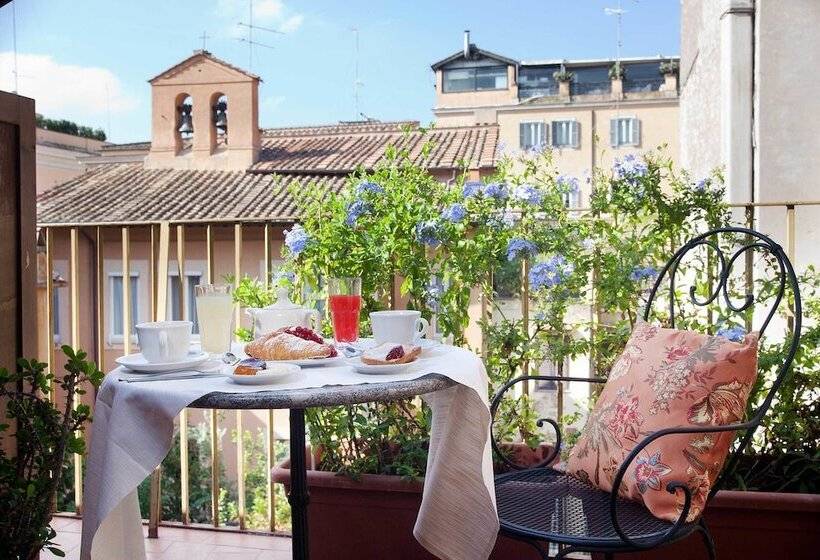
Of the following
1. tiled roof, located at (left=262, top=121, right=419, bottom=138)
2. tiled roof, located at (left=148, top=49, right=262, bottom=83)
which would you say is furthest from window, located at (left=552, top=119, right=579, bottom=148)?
tiled roof, located at (left=148, top=49, right=262, bottom=83)

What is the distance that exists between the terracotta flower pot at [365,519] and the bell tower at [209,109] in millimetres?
13467

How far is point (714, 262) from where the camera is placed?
89.2 inches

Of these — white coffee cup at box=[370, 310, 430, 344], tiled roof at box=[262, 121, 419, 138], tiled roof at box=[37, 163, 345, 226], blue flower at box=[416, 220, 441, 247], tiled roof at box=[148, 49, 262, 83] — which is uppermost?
tiled roof at box=[148, 49, 262, 83]

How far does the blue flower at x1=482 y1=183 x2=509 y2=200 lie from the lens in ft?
7.61

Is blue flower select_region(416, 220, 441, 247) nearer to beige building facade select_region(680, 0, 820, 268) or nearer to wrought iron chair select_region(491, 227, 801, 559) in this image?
wrought iron chair select_region(491, 227, 801, 559)

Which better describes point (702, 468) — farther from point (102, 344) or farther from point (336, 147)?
→ point (336, 147)

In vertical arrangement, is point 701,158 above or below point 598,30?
below

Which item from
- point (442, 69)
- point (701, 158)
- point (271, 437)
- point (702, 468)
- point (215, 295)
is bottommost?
point (271, 437)

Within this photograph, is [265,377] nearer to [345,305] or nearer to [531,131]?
[345,305]

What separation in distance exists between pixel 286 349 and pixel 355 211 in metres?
0.91

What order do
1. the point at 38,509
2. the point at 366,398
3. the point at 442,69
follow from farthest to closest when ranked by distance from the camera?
1. the point at 442,69
2. the point at 38,509
3. the point at 366,398

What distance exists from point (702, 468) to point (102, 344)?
6.22ft

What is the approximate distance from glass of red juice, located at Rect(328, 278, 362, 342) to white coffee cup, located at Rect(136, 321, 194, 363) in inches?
13.5

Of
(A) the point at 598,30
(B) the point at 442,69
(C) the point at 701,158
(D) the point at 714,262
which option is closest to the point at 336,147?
(C) the point at 701,158
